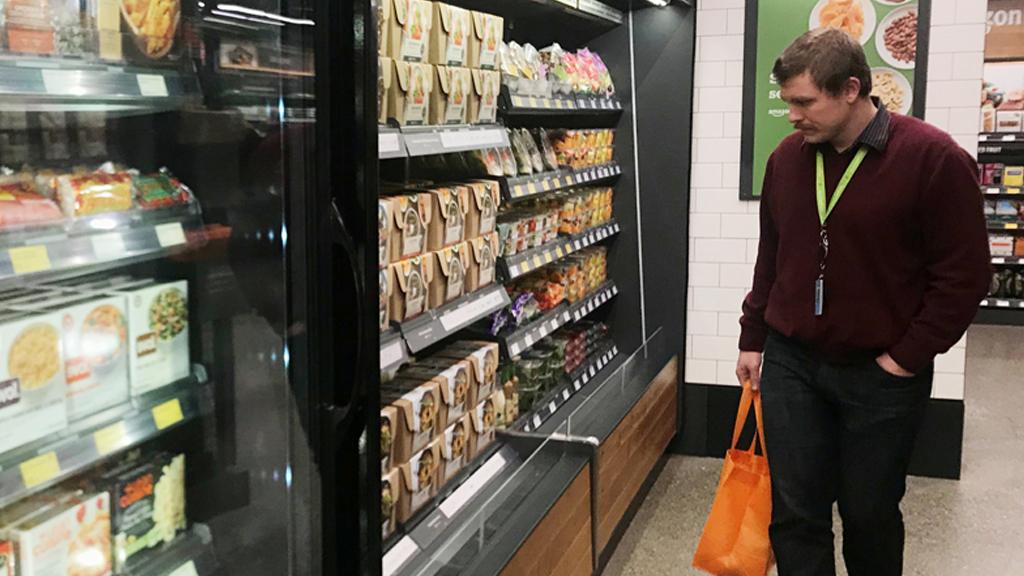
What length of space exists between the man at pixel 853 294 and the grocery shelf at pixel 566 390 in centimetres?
92

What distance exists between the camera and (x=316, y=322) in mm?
1770

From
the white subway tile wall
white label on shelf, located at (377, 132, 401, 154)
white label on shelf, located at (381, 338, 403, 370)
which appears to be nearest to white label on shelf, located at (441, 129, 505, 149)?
white label on shelf, located at (377, 132, 401, 154)

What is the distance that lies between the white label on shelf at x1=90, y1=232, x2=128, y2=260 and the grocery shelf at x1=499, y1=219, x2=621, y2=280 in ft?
Answer: 6.29

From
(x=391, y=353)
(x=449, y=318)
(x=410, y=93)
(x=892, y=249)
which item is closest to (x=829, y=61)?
(x=892, y=249)

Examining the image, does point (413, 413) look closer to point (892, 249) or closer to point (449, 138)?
point (449, 138)

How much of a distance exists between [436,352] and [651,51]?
253 cm

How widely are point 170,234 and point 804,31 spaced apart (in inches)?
159

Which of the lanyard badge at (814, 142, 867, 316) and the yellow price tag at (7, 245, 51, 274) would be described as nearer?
the yellow price tag at (7, 245, 51, 274)

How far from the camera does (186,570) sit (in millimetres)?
1758

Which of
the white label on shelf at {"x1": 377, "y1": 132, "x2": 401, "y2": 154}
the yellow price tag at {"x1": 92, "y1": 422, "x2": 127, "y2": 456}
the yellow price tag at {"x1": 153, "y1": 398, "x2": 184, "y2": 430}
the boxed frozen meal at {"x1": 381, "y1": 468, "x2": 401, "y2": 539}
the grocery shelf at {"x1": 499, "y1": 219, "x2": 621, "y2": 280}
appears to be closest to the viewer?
the yellow price tag at {"x1": 92, "y1": 422, "x2": 127, "y2": 456}

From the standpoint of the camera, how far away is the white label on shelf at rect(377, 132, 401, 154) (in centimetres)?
235

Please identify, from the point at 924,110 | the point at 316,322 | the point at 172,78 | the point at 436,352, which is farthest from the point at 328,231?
the point at 924,110

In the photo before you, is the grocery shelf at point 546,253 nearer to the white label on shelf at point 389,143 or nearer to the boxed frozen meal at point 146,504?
the white label on shelf at point 389,143

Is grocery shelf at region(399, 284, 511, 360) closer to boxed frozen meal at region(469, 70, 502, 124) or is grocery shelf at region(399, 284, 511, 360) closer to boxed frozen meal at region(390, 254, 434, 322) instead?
boxed frozen meal at region(390, 254, 434, 322)
